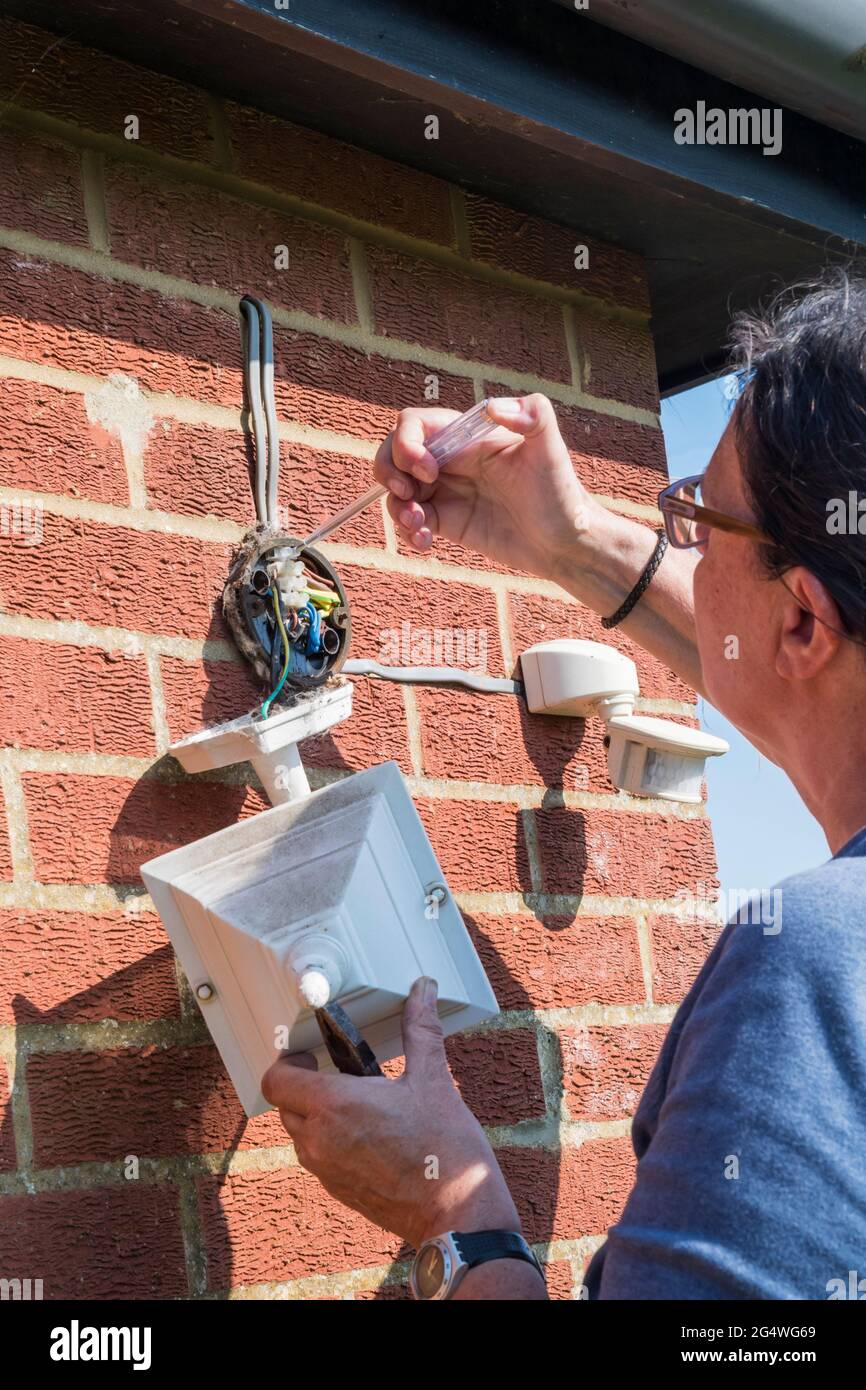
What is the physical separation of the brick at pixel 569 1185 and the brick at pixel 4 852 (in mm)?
676

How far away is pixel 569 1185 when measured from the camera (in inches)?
68.7

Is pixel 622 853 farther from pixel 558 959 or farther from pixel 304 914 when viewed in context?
pixel 304 914

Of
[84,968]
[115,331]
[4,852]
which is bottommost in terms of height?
[84,968]

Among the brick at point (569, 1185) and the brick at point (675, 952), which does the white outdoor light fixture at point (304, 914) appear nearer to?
the brick at point (569, 1185)

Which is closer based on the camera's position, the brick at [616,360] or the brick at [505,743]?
the brick at [505,743]

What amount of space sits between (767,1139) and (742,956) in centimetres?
14

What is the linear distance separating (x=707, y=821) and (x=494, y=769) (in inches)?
15.3

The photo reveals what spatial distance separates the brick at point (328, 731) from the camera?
1.54 meters

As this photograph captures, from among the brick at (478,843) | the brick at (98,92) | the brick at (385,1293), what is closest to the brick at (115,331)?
the brick at (98,92)

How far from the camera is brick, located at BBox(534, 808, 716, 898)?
184 centimetres

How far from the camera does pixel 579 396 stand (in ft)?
6.64

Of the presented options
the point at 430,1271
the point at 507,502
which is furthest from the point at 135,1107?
the point at 507,502
